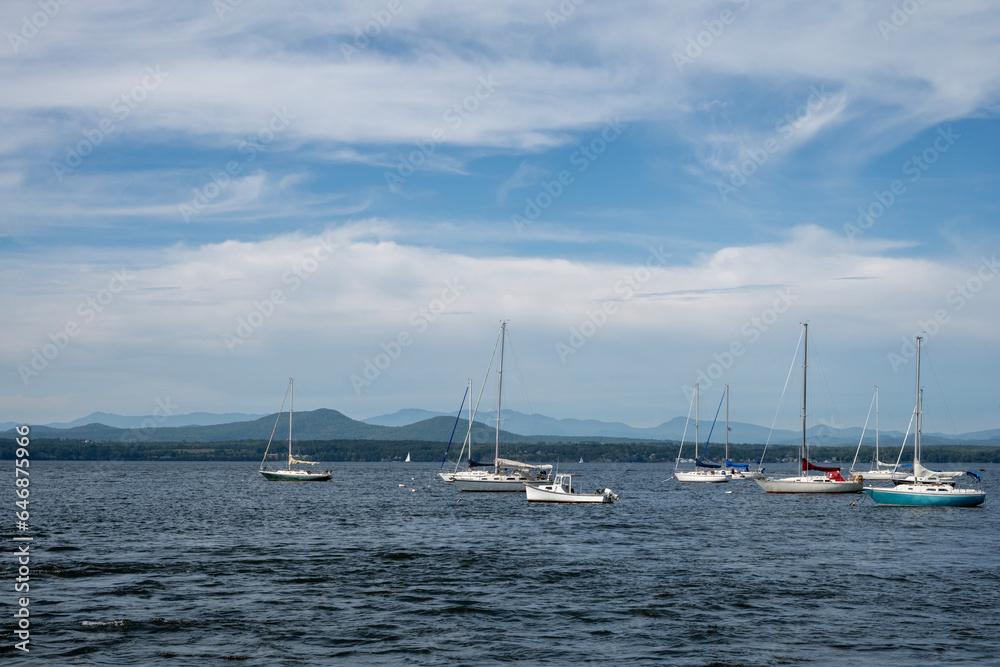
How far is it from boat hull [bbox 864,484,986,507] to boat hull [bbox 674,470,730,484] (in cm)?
7054

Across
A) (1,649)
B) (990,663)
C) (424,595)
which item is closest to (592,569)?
(424,595)

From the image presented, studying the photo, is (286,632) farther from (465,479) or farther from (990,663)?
(465,479)

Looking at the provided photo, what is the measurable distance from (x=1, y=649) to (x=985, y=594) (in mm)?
38062

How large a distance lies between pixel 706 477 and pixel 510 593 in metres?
129

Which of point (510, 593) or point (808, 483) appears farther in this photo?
point (808, 483)

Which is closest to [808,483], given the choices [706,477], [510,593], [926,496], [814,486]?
[814,486]

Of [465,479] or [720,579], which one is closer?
[720,579]

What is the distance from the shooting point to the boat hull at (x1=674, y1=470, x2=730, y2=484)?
160 m

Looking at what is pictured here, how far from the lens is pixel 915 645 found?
28.5 m

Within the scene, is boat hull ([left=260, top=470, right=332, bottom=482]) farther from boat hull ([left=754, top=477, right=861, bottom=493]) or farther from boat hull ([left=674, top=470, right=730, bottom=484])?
boat hull ([left=754, top=477, right=861, bottom=493])

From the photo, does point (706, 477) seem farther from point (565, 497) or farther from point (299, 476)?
point (565, 497)

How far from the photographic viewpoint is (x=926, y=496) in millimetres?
85312

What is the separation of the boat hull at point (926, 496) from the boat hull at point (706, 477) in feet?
231

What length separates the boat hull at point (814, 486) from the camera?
109 meters
